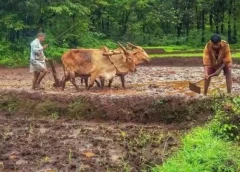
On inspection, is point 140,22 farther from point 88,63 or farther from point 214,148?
point 214,148

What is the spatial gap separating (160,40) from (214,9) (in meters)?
4.16

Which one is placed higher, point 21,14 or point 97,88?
point 21,14

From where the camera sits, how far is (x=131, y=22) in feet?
124

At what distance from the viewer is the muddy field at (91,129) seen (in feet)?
26.5

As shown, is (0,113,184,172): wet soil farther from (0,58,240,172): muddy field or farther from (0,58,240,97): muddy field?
(0,58,240,97): muddy field

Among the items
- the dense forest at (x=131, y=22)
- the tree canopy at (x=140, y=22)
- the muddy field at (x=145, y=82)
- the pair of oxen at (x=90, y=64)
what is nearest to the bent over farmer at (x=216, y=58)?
the muddy field at (x=145, y=82)

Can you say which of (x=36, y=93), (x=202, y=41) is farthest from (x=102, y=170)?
(x=202, y=41)

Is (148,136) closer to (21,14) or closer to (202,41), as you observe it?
(21,14)

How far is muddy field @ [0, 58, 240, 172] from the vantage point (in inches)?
318

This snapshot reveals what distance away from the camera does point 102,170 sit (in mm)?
7703

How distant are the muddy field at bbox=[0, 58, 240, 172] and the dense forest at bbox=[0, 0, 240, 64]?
14647 millimetres

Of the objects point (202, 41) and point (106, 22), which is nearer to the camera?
point (202, 41)

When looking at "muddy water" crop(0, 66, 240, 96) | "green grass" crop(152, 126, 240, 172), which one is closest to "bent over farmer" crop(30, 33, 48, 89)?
"muddy water" crop(0, 66, 240, 96)

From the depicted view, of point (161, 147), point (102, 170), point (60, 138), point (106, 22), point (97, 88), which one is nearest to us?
point (102, 170)
